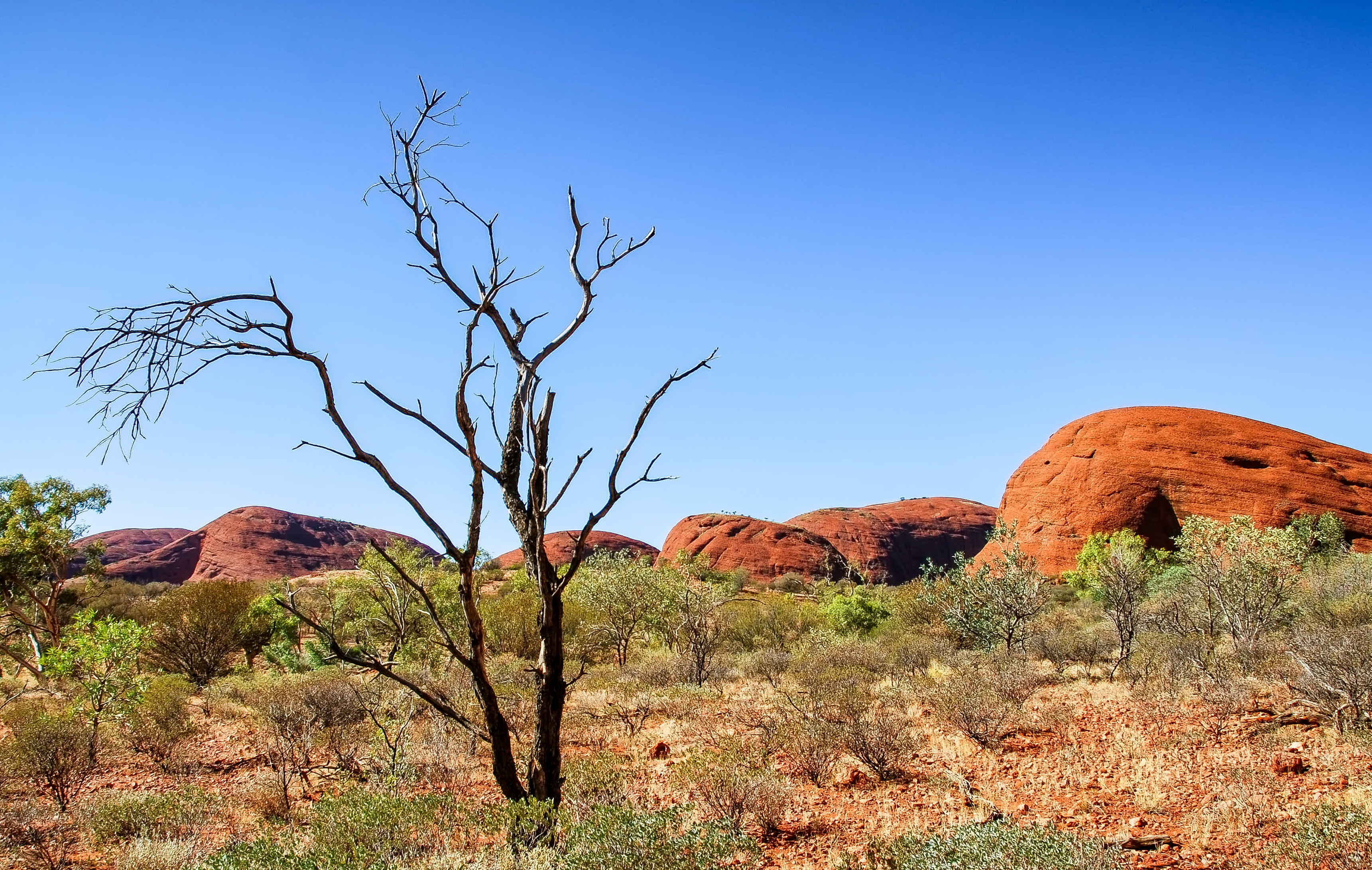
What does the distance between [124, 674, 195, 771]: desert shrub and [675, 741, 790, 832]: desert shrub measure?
8406 millimetres

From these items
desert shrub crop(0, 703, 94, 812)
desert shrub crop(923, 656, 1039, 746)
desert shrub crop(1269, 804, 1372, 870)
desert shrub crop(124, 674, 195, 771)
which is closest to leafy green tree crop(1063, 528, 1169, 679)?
desert shrub crop(923, 656, 1039, 746)

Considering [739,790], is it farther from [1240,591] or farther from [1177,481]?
[1177,481]

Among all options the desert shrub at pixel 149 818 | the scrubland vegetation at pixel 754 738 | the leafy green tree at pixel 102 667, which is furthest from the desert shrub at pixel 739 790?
the leafy green tree at pixel 102 667

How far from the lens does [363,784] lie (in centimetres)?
840

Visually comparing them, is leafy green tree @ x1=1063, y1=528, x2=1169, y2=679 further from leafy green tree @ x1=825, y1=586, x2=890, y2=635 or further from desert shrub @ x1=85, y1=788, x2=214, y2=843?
desert shrub @ x1=85, y1=788, x2=214, y2=843

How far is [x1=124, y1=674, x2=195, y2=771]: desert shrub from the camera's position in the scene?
35.6 feet

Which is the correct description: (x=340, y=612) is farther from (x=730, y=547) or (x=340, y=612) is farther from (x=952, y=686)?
(x=730, y=547)

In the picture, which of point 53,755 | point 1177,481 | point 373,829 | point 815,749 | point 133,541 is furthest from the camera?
point 133,541

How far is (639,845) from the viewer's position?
176 inches

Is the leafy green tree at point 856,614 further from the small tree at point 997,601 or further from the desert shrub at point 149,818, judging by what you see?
the desert shrub at point 149,818

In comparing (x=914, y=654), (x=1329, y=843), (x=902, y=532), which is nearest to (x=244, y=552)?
(x=902, y=532)

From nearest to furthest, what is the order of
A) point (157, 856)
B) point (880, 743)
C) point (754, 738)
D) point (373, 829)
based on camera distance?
point (373, 829) → point (157, 856) → point (880, 743) → point (754, 738)

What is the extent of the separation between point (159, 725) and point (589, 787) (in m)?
8.99

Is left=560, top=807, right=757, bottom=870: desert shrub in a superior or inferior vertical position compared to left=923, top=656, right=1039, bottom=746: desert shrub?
superior
